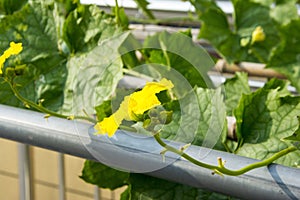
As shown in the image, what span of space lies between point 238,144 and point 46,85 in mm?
264

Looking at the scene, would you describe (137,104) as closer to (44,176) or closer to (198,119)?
(198,119)

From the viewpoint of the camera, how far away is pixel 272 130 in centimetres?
62

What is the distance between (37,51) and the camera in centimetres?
81

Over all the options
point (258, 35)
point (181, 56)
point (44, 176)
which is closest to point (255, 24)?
point (258, 35)

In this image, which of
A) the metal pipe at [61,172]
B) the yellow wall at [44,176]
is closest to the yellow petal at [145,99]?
the metal pipe at [61,172]

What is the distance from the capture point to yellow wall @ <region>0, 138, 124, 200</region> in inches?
66.1

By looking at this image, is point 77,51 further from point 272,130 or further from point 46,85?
point 272,130

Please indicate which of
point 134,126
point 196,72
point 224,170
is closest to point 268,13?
point 196,72

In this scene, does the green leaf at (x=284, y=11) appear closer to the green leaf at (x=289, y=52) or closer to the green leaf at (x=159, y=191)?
the green leaf at (x=289, y=52)

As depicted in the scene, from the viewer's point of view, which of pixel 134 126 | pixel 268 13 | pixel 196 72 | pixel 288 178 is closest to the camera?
pixel 288 178

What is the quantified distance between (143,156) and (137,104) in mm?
40

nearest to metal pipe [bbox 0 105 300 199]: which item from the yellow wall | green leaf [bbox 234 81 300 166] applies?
green leaf [bbox 234 81 300 166]

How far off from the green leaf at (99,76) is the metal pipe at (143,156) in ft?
0.40

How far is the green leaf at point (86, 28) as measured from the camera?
749 millimetres
